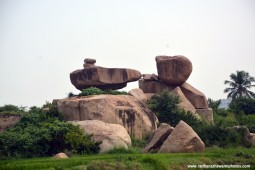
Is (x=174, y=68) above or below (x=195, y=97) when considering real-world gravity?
above

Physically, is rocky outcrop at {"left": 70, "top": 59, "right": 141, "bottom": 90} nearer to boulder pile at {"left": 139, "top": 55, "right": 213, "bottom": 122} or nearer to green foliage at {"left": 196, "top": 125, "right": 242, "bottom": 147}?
boulder pile at {"left": 139, "top": 55, "right": 213, "bottom": 122}

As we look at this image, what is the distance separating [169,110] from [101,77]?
6486 millimetres

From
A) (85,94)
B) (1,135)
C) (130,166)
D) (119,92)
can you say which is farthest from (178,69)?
(130,166)

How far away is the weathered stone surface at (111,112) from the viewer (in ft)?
75.4

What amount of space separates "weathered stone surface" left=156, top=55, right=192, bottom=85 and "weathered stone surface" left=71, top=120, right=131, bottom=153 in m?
10.7

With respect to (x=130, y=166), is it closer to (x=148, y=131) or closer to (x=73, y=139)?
(x=73, y=139)

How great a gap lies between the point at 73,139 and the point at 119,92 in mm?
9596

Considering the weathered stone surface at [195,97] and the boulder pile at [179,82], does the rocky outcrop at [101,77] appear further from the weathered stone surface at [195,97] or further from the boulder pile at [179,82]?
the weathered stone surface at [195,97]

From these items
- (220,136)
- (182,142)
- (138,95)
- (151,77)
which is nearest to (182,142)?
(182,142)

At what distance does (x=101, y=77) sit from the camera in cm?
2992

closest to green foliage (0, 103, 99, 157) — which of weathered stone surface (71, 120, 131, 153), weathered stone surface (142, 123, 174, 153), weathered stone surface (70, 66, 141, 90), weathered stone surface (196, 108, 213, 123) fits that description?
weathered stone surface (71, 120, 131, 153)

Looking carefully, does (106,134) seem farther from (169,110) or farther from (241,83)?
(241,83)

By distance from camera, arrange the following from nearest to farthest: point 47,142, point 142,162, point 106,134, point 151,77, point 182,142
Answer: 1. point 142,162
2. point 182,142
3. point 47,142
4. point 106,134
5. point 151,77

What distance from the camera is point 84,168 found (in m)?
13.0
